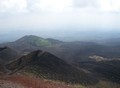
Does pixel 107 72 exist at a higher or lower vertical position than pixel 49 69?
lower

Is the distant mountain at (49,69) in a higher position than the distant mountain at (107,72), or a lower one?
higher

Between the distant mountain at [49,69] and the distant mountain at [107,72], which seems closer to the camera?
the distant mountain at [49,69]

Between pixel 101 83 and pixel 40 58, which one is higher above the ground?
pixel 40 58

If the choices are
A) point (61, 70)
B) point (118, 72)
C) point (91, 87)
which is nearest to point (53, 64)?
point (61, 70)

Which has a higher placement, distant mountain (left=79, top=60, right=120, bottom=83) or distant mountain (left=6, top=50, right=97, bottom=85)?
distant mountain (left=6, top=50, right=97, bottom=85)

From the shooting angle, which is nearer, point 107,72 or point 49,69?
point 49,69

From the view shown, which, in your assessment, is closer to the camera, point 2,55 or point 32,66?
point 32,66

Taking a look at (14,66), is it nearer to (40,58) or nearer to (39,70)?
(40,58)

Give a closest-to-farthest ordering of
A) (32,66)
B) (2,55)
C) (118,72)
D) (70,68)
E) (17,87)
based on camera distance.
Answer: (17,87) < (32,66) < (70,68) < (118,72) < (2,55)
